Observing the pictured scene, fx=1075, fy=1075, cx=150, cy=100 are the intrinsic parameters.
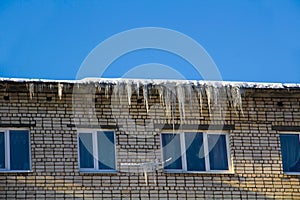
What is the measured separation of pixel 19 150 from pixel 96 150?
1.75 metres

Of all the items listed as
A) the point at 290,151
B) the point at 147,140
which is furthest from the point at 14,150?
the point at 290,151

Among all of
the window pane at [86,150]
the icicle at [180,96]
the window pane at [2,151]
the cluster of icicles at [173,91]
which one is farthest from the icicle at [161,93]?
the window pane at [2,151]

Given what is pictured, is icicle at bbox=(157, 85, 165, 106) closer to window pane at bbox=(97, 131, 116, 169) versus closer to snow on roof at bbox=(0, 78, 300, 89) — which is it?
snow on roof at bbox=(0, 78, 300, 89)

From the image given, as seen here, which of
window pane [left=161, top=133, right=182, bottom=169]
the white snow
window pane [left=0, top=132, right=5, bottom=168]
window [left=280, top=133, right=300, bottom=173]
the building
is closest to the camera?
window pane [left=0, top=132, right=5, bottom=168]

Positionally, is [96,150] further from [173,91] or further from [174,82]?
[174,82]

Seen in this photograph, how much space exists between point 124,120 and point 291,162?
415 centimetres

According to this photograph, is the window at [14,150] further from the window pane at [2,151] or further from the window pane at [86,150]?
the window pane at [86,150]

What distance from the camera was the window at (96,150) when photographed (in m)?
24.3

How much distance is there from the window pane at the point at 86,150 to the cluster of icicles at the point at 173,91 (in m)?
1.06

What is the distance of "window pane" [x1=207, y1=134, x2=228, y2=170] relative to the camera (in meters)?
25.1

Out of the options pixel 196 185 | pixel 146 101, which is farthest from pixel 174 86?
pixel 196 185

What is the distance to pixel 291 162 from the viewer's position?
2553 cm

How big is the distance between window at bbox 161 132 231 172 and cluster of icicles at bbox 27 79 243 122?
0.50 metres

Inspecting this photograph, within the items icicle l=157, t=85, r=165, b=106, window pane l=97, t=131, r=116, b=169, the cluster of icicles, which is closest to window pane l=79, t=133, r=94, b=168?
window pane l=97, t=131, r=116, b=169
